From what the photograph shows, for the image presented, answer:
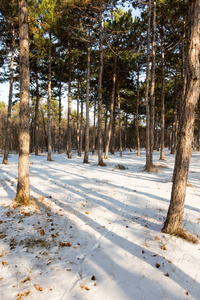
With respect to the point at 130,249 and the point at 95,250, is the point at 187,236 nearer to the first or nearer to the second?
the point at 130,249

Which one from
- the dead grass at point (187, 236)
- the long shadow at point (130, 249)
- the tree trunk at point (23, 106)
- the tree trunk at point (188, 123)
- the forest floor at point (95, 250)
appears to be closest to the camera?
the forest floor at point (95, 250)

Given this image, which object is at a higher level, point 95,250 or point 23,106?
point 23,106

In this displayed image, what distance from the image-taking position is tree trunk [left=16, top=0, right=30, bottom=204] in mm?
5176

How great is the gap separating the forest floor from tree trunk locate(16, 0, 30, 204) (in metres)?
0.58

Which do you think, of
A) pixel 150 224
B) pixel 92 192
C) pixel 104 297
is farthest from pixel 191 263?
pixel 92 192

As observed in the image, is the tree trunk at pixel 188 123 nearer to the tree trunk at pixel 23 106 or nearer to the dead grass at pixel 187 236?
the dead grass at pixel 187 236

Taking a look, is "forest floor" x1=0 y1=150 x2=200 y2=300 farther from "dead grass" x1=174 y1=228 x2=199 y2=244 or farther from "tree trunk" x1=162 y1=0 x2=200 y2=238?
"tree trunk" x1=162 y1=0 x2=200 y2=238

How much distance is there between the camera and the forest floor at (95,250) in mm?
2395

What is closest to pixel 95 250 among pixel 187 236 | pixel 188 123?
pixel 187 236

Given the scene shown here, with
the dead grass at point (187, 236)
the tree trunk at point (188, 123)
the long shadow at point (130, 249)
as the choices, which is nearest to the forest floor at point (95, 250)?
the long shadow at point (130, 249)

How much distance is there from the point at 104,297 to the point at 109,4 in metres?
14.5

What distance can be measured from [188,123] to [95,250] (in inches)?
126

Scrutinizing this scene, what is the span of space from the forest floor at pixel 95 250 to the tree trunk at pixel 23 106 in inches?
22.6

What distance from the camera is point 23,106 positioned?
17.1 ft
